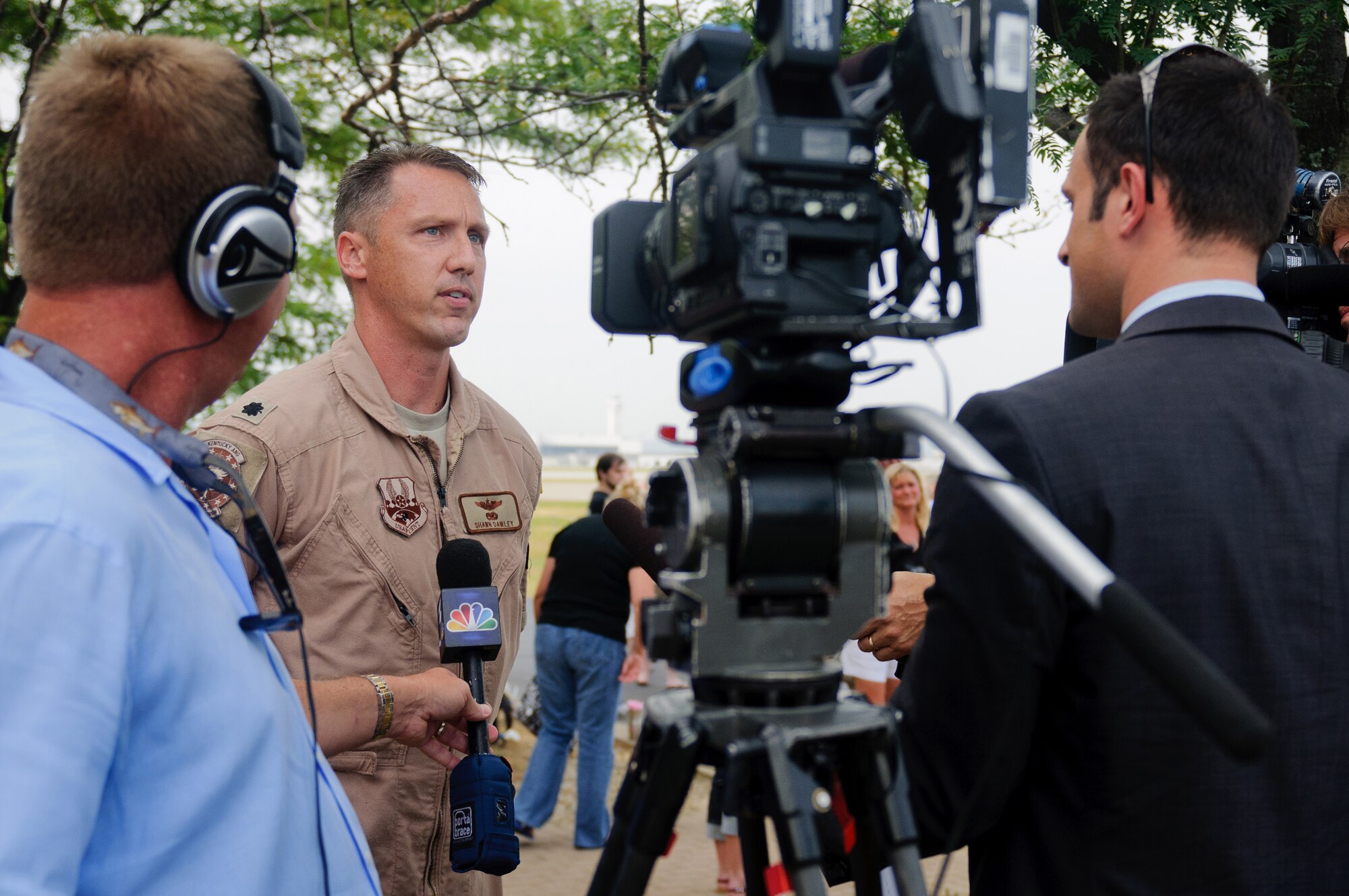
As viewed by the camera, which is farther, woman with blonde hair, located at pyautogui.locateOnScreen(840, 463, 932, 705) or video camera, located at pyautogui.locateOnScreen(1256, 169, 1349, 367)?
woman with blonde hair, located at pyautogui.locateOnScreen(840, 463, 932, 705)

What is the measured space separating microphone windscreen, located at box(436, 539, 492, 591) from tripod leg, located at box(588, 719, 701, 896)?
105 cm

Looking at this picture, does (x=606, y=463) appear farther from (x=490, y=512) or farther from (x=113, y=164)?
(x=113, y=164)

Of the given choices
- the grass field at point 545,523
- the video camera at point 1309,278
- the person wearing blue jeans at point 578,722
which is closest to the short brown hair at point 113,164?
the video camera at point 1309,278

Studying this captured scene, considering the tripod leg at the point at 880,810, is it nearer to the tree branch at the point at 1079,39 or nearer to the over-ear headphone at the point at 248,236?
the over-ear headphone at the point at 248,236

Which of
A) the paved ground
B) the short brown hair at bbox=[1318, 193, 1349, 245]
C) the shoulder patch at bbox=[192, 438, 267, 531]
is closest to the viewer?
the shoulder patch at bbox=[192, 438, 267, 531]

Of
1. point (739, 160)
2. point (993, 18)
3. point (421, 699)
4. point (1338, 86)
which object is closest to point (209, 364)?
point (739, 160)

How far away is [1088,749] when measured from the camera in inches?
61.8

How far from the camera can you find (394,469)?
266 centimetres

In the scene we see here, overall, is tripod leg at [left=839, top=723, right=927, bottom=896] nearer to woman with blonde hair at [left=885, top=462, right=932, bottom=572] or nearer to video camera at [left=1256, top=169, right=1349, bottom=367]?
video camera at [left=1256, top=169, right=1349, bottom=367]

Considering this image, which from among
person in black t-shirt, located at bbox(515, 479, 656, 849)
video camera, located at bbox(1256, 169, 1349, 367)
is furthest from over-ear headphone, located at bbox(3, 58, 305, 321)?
person in black t-shirt, located at bbox(515, 479, 656, 849)

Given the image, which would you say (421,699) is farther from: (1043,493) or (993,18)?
(993,18)

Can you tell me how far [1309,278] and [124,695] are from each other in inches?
104

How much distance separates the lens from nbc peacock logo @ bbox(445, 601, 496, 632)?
2277mm

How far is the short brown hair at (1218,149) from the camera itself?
5.50 feet
